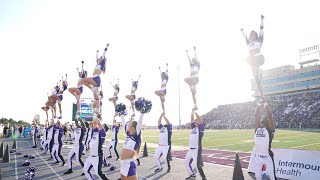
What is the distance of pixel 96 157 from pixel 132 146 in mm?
2798

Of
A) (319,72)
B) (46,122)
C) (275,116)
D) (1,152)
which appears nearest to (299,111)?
(275,116)

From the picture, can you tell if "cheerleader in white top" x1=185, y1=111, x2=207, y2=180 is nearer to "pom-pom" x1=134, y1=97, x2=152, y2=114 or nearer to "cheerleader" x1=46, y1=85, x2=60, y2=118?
"pom-pom" x1=134, y1=97, x2=152, y2=114

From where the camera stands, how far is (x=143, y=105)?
6.88m

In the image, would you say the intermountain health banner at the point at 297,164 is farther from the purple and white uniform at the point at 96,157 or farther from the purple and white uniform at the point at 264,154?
the purple and white uniform at the point at 96,157

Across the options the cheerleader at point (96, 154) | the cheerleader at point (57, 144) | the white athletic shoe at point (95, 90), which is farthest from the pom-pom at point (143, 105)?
the cheerleader at point (57, 144)

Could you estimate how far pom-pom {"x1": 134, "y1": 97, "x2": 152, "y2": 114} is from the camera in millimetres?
6883

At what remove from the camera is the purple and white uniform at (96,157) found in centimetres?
903

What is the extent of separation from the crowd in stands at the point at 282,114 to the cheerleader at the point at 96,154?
43.8m

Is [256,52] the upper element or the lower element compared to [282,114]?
upper

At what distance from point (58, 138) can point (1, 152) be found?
5224 millimetres

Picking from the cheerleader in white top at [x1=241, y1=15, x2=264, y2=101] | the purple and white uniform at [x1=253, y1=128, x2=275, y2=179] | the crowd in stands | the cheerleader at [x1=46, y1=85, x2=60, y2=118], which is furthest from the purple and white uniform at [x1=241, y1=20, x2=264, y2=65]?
the crowd in stands

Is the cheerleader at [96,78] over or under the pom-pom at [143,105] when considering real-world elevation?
over

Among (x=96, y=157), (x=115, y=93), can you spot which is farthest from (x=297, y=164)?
(x=115, y=93)

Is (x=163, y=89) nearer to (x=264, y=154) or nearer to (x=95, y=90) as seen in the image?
(x=95, y=90)
